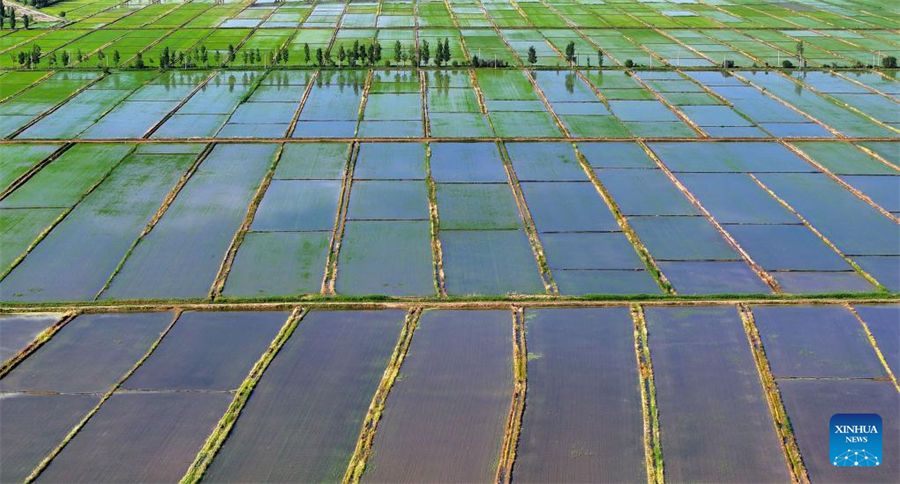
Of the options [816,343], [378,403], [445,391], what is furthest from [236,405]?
[816,343]

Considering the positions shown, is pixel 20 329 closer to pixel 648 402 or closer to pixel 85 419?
pixel 85 419

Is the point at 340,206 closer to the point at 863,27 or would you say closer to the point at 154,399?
the point at 154,399

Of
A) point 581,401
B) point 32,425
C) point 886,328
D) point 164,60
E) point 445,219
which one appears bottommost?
point 32,425

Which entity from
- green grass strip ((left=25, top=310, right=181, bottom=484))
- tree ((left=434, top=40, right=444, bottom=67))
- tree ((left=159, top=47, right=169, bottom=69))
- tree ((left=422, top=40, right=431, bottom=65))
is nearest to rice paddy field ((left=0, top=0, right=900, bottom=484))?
green grass strip ((left=25, top=310, right=181, bottom=484))

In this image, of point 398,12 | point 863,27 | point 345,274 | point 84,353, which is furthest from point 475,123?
point 863,27

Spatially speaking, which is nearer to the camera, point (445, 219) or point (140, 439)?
point (140, 439)

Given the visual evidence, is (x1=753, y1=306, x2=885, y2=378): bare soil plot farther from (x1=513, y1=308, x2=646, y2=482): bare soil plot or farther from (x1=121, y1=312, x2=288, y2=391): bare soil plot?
(x1=121, y1=312, x2=288, y2=391): bare soil plot
